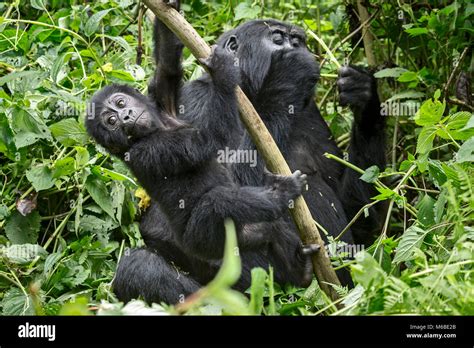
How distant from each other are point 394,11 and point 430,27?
0.70 meters

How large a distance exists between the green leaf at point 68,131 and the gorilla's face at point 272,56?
41.6 inches

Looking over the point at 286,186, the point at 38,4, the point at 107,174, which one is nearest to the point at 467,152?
the point at 286,186

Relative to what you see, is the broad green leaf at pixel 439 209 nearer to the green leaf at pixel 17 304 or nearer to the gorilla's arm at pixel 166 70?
the gorilla's arm at pixel 166 70

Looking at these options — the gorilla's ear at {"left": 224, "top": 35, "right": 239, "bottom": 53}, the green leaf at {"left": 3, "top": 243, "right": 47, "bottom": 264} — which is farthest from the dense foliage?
the gorilla's ear at {"left": 224, "top": 35, "right": 239, "bottom": 53}

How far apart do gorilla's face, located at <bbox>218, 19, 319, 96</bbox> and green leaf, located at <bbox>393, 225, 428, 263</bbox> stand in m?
1.47

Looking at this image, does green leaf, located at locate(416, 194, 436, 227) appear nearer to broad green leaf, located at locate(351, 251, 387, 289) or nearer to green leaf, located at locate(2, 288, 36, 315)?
broad green leaf, located at locate(351, 251, 387, 289)

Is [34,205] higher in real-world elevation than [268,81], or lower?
lower

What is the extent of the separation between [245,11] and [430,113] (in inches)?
93.7

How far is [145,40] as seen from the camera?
6.43 meters

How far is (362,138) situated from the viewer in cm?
557

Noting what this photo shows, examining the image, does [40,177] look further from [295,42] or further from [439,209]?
[439,209]

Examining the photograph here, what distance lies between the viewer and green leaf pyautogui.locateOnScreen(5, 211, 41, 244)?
17.4 feet
